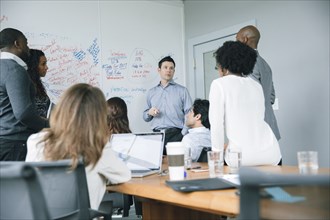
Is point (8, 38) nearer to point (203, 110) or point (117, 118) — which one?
point (117, 118)

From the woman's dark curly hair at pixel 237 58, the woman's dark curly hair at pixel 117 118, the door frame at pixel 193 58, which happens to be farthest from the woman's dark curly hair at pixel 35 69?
the door frame at pixel 193 58

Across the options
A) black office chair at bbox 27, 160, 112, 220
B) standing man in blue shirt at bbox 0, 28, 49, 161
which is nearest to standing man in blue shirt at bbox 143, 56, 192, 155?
standing man in blue shirt at bbox 0, 28, 49, 161

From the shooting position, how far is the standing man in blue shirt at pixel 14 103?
2.07m

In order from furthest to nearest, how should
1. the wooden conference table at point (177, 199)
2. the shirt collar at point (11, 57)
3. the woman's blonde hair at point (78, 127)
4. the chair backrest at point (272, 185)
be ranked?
the shirt collar at point (11, 57) < the woman's blonde hair at point (78, 127) < the wooden conference table at point (177, 199) < the chair backrest at point (272, 185)

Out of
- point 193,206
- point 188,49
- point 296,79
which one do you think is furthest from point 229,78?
point 188,49

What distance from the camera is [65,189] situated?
1190 mm

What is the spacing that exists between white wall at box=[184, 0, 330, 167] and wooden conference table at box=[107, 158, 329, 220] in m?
1.79

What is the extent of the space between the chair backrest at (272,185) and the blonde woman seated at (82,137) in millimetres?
763

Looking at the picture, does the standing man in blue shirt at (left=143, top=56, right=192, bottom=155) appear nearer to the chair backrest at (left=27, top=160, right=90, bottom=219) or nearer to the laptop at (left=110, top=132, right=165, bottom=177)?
the laptop at (left=110, top=132, right=165, bottom=177)

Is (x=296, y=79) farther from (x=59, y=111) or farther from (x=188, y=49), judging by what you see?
(x=59, y=111)

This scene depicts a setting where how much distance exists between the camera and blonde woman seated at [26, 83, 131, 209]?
132 centimetres

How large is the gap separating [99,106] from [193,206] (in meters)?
0.53

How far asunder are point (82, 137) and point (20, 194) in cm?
33

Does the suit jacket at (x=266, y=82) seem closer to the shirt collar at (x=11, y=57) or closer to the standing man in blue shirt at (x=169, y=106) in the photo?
the standing man in blue shirt at (x=169, y=106)
